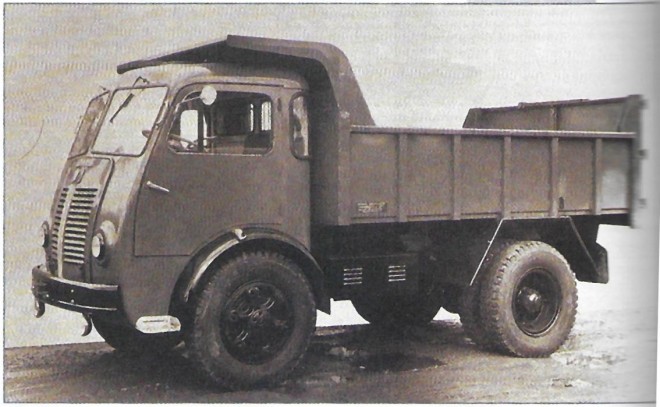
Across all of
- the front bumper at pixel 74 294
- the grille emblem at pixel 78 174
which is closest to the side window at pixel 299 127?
the grille emblem at pixel 78 174

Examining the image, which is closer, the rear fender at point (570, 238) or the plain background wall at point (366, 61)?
the plain background wall at point (366, 61)

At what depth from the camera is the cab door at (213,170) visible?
724 cm

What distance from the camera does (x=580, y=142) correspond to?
900 cm

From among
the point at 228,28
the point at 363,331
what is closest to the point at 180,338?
the point at 363,331

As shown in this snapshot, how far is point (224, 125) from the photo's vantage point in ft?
25.4

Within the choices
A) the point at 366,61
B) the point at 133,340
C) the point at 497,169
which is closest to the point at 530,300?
the point at 497,169

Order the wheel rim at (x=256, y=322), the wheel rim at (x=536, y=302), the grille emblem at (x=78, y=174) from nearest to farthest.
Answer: the wheel rim at (x=256, y=322) < the grille emblem at (x=78, y=174) < the wheel rim at (x=536, y=302)

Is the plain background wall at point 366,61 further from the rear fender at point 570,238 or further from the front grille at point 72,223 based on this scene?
the rear fender at point 570,238

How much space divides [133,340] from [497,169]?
327 cm

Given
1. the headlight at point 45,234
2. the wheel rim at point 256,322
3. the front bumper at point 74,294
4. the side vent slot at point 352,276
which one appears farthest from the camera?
the side vent slot at point 352,276

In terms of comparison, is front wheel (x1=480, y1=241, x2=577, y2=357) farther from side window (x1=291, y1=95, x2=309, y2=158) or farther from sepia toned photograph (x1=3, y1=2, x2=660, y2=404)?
side window (x1=291, y1=95, x2=309, y2=158)

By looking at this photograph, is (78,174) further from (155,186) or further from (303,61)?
(303,61)

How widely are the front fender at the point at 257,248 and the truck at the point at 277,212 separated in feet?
0.05

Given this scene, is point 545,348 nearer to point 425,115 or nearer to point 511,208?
point 511,208
